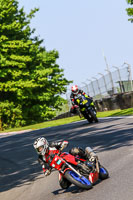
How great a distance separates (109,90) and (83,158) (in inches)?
898

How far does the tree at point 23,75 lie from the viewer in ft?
127

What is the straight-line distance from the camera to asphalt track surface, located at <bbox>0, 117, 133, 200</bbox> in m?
6.82

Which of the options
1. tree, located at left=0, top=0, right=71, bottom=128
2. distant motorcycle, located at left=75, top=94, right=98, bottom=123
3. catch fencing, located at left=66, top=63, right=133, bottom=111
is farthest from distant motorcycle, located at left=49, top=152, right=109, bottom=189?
tree, located at left=0, top=0, right=71, bottom=128

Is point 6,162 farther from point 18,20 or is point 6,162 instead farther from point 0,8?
point 18,20

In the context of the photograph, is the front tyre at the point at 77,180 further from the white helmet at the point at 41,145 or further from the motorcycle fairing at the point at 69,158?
the white helmet at the point at 41,145

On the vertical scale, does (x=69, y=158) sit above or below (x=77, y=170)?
above

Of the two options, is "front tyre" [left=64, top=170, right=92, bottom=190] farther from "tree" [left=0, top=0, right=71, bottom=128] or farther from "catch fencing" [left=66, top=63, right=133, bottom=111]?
"tree" [left=0, top=0, right=71, bottom=128]

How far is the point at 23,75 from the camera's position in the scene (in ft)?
133

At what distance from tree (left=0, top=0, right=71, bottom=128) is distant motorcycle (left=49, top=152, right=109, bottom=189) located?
30447 mm

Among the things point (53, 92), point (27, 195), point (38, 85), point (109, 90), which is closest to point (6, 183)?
point (27, 195)

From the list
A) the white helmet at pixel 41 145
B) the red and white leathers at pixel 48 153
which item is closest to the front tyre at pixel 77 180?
the red and white leathers at pixel 48 153

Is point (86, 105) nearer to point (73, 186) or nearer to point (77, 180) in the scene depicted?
point (73, 186)

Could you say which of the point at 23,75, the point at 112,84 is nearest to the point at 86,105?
the point at 112,84

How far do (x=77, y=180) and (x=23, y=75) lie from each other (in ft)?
112
